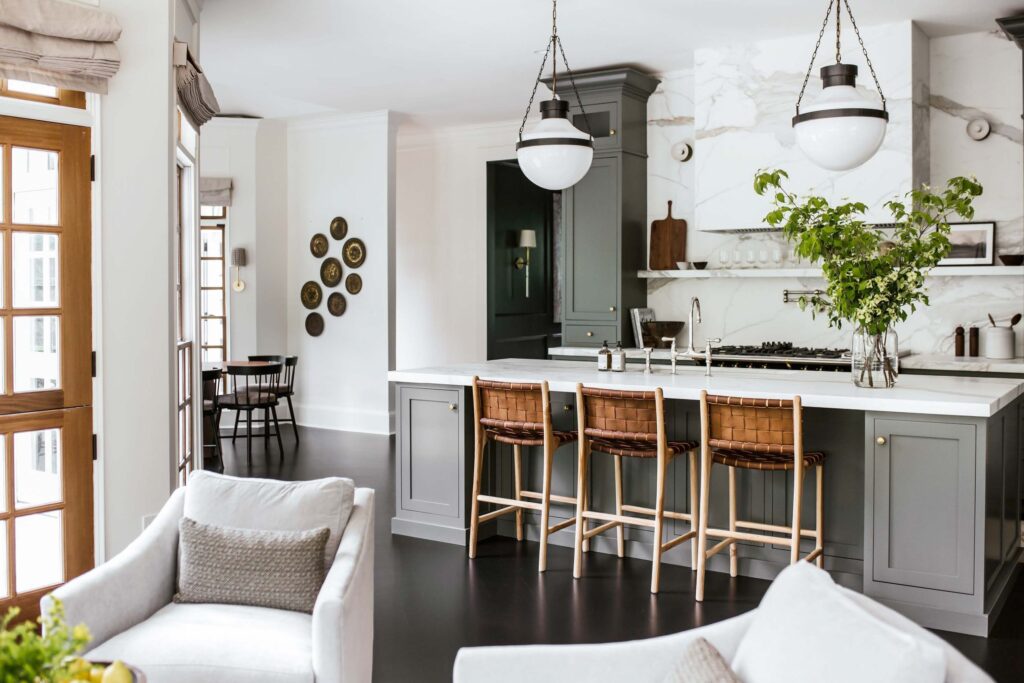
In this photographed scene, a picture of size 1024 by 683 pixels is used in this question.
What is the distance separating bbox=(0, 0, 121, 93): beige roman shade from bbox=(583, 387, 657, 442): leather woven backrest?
253 centimetres

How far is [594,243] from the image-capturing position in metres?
7.27

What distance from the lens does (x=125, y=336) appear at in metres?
3.95

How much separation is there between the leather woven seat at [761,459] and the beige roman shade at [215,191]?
660 cm

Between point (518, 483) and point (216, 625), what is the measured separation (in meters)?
2.48

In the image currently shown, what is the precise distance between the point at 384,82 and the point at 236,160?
7.86ft

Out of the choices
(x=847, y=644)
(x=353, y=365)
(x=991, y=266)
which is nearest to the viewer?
(x=847, y=644)

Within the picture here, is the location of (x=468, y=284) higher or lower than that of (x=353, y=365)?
higher

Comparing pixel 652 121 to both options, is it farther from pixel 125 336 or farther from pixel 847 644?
pixel 847 644

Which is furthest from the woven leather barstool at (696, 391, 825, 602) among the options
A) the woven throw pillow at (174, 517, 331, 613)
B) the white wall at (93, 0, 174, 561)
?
the white wall at (93, 0, 174, 561)

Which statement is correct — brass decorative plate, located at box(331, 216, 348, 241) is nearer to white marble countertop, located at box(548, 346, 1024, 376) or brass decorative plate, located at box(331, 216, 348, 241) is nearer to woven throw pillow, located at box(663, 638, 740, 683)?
white marble countertop, located at box(548, 346, 1024, 376)

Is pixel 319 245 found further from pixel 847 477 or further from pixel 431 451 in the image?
pixel 847 477

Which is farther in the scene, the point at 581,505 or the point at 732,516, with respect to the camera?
the point at 581,505

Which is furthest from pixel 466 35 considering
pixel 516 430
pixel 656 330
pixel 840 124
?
pixel 840 124

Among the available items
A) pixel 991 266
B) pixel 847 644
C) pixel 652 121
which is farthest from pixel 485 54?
pixel 847 644
